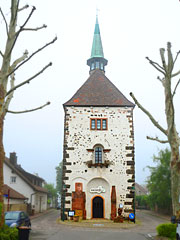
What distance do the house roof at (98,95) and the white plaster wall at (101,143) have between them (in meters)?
0.55

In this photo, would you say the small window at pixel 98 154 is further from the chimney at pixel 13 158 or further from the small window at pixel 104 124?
the chimney at pixel 13 158

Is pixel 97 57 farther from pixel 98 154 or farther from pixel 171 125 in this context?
pixel 171 125

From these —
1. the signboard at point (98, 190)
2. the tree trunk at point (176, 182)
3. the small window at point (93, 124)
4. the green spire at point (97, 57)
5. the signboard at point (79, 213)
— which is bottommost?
the signboard at point (79, 213)

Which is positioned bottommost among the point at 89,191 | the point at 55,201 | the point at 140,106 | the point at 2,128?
the point at 55,201

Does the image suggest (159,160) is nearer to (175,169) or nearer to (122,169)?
(122,169)

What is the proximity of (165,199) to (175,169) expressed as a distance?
23636mm

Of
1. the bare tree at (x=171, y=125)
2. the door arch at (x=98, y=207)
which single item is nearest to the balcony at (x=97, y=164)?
the door arch at (x=98, y=207)

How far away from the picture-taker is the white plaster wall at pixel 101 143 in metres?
24.2

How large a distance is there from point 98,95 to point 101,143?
5.22m

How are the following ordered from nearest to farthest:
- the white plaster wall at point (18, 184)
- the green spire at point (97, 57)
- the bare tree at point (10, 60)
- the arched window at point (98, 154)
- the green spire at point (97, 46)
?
1. the bare tree at point (10, 60)
2. the arched window at point (98, 154)
3. the green spire at point (97, 57)
4. the white plaster wall at point (18, 184)
5. the green spire at point (97, 46)

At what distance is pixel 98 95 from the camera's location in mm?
27531

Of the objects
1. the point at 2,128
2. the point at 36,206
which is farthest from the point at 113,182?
the point at 36,206

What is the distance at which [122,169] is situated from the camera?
24.5 metres

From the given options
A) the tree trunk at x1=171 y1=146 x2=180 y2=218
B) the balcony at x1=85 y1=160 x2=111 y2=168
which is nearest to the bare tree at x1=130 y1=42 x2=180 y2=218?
the tree trunk at x1=171 y1=146 x2=180 y2=218
